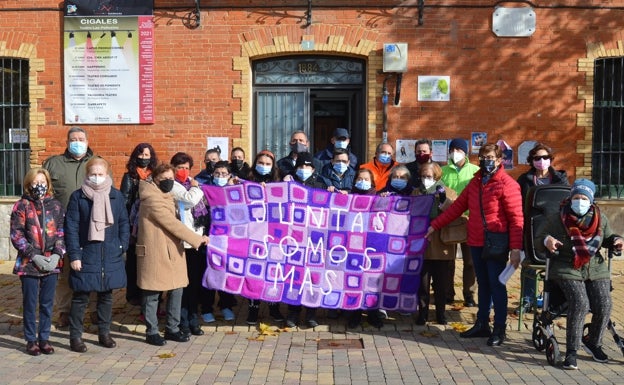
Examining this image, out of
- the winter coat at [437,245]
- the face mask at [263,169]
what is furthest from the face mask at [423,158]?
the face mask at [263,169]

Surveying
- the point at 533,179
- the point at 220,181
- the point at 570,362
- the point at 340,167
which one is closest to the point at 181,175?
the point at 220,181

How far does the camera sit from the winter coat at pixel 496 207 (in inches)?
271

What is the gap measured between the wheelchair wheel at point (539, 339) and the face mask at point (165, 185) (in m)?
3.70

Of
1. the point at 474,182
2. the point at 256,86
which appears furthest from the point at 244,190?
the point at 256,86

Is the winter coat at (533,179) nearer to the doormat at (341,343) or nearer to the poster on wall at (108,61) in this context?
the doormat at (341,343)

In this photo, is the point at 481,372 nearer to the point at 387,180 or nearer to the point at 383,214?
the point at 383,214

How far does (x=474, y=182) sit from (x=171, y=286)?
3.12 metres

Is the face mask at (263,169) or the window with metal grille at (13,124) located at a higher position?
the window with metal grille at (13,124)

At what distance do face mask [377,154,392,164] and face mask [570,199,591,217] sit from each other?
9.26 ft

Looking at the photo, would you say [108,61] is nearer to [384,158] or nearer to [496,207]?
[384,158]

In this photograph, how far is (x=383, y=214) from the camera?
7.67 meters

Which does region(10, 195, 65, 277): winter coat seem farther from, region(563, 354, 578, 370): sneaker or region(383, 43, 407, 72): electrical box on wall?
→ region(383, 43, 407, 72): electrical box on wall

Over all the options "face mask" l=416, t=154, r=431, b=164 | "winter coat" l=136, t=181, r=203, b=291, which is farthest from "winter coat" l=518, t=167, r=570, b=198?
"winter coat" l=136, t=181, r=203, b=291

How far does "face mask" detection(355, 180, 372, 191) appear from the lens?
782 centimetres
